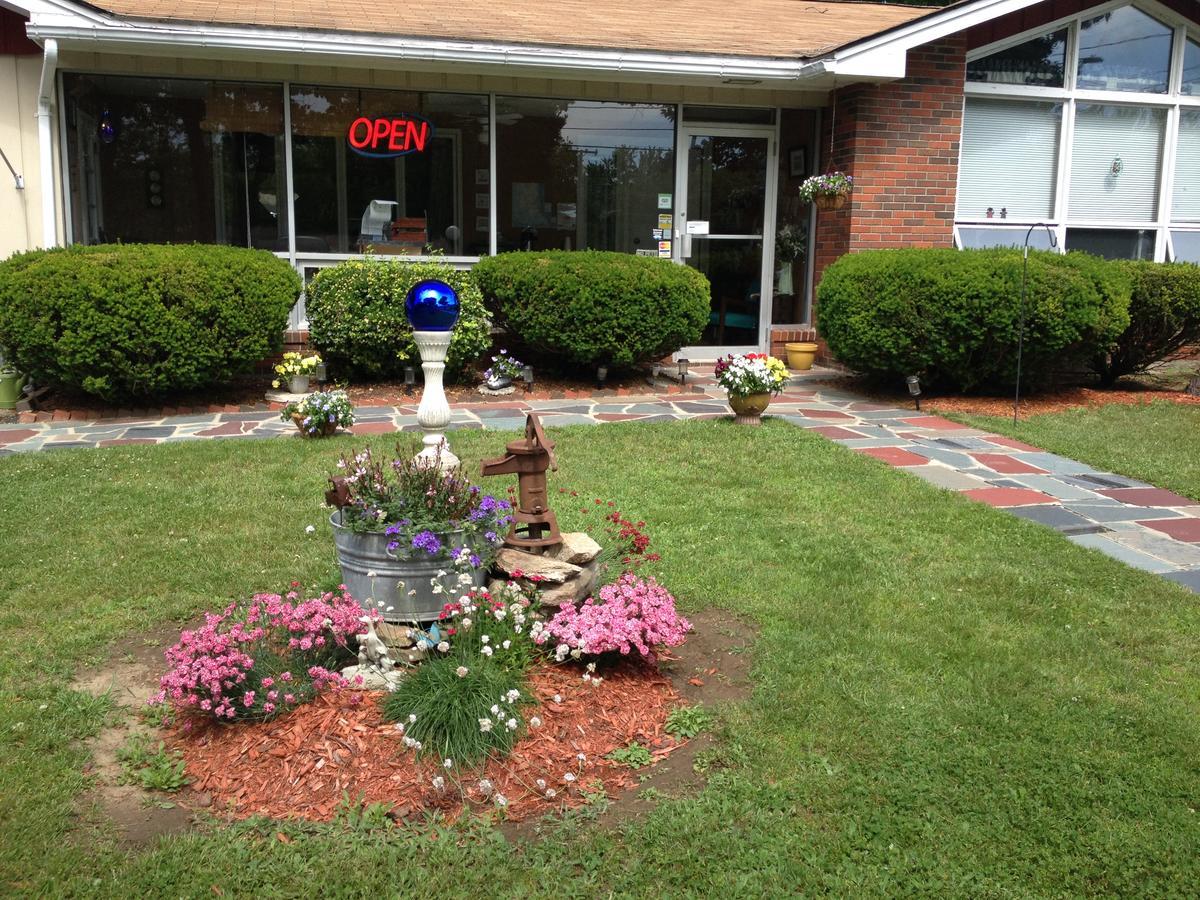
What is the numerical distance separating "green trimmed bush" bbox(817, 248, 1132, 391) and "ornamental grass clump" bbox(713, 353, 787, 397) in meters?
1.35

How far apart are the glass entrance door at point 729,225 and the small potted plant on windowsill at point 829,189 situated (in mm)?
860

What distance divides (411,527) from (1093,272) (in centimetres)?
722

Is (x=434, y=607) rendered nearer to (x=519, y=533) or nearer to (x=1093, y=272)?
(x=519, y=533)

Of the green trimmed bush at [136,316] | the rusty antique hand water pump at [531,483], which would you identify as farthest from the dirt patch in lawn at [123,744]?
the green trimmed bush at [136,316]

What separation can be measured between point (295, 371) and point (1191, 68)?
10239mm

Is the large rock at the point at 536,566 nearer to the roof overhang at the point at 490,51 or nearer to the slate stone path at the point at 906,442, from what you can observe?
the slate stone path at the point at 906,442

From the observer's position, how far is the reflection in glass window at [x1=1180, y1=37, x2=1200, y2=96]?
1141 cm

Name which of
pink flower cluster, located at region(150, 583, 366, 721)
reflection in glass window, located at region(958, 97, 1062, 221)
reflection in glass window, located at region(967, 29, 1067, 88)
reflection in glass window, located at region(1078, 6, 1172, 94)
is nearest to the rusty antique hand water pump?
pink flower cluster, located at region(150, 583, 366, 721)

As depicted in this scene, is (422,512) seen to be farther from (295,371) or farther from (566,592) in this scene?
(295,371)

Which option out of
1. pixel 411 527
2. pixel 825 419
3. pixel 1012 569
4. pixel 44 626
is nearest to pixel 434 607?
pixel 411 527

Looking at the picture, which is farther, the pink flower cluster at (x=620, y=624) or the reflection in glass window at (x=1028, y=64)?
the reflection in glass window at (x=1028, y=64)

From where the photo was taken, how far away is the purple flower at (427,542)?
334 centimetres

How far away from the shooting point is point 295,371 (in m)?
8.82

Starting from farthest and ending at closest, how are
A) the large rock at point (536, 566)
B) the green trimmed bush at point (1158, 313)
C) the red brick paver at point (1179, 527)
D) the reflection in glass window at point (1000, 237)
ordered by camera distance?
the reflection in glass window at point (1000, 237) < the green trimmed bush at point (1158, 313) < the red brick paver at point (1179, 527) < the large rock at point (536, 566)
